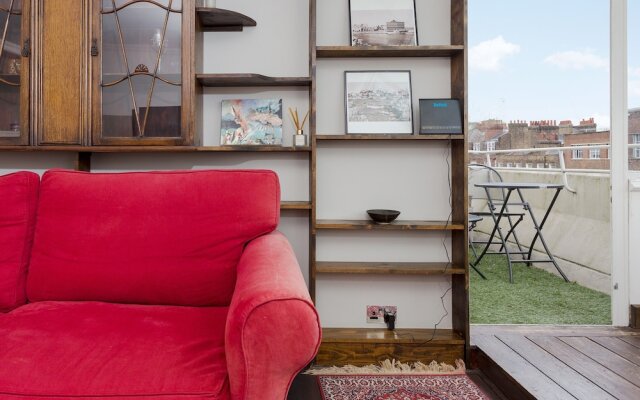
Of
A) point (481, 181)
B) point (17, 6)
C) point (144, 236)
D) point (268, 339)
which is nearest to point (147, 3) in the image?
point (17, 6)

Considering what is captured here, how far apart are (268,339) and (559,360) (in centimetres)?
161

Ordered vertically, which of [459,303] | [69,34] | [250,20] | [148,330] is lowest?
[459,303]

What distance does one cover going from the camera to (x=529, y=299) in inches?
111

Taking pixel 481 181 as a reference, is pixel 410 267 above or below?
below

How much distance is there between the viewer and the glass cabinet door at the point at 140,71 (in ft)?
6.68

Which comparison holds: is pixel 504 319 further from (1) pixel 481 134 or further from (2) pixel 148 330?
(2) pixel 148 330

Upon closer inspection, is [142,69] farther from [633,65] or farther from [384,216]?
[633,65]

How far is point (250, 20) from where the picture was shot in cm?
223

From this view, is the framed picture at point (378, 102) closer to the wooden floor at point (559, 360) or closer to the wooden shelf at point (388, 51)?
the wooden shelf at point (388, 51)

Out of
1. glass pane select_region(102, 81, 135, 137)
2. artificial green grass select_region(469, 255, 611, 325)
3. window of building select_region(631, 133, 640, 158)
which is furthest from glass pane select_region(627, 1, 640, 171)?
glass pane select_region(102, 81, 135, 137)

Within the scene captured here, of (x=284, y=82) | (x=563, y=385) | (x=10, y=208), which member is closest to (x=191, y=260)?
(x=10, y=208)

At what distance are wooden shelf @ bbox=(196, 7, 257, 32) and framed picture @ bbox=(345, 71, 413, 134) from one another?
0.60 m

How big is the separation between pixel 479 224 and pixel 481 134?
71 centimetres

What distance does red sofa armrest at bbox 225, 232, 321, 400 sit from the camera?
0.97 metres
